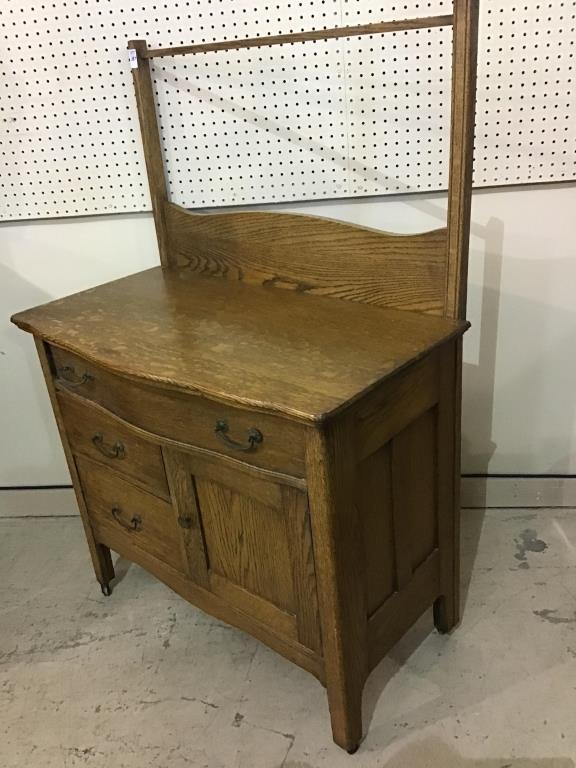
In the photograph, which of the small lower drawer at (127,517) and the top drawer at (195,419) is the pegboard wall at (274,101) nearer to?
the top drawer at (195,419)

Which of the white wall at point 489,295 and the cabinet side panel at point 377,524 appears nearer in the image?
the cabinet side panel at point 377,524

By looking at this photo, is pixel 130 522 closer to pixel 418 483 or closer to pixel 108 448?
pixel 108 448

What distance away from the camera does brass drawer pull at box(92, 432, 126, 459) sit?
65.1 inches

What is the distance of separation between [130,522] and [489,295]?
1130 millimetres

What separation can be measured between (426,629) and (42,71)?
5.77 feet

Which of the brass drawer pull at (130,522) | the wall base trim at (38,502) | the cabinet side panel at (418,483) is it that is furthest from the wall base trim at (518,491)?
the wall base trim at (38,502)

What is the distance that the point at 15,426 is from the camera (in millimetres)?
2320

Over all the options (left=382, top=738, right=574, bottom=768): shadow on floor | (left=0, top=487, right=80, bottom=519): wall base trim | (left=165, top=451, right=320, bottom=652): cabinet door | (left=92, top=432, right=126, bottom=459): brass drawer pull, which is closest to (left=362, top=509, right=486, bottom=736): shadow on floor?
(left=382, top=738, right=574, bottom=768): shadow on floor

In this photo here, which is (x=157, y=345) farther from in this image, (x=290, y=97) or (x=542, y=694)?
(x=542, y=694)

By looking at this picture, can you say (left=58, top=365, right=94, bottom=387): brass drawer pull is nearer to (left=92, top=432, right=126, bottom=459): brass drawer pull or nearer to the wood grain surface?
(left=92, top=432, right=126, bottom=459): brass drawer pull

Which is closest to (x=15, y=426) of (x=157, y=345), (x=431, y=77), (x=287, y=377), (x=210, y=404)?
(x=157, y=345)

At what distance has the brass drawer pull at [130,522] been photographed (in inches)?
68.5

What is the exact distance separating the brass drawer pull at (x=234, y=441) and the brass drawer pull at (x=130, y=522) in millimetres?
520

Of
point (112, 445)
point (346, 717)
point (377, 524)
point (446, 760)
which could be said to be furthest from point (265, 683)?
point (112, 445)
